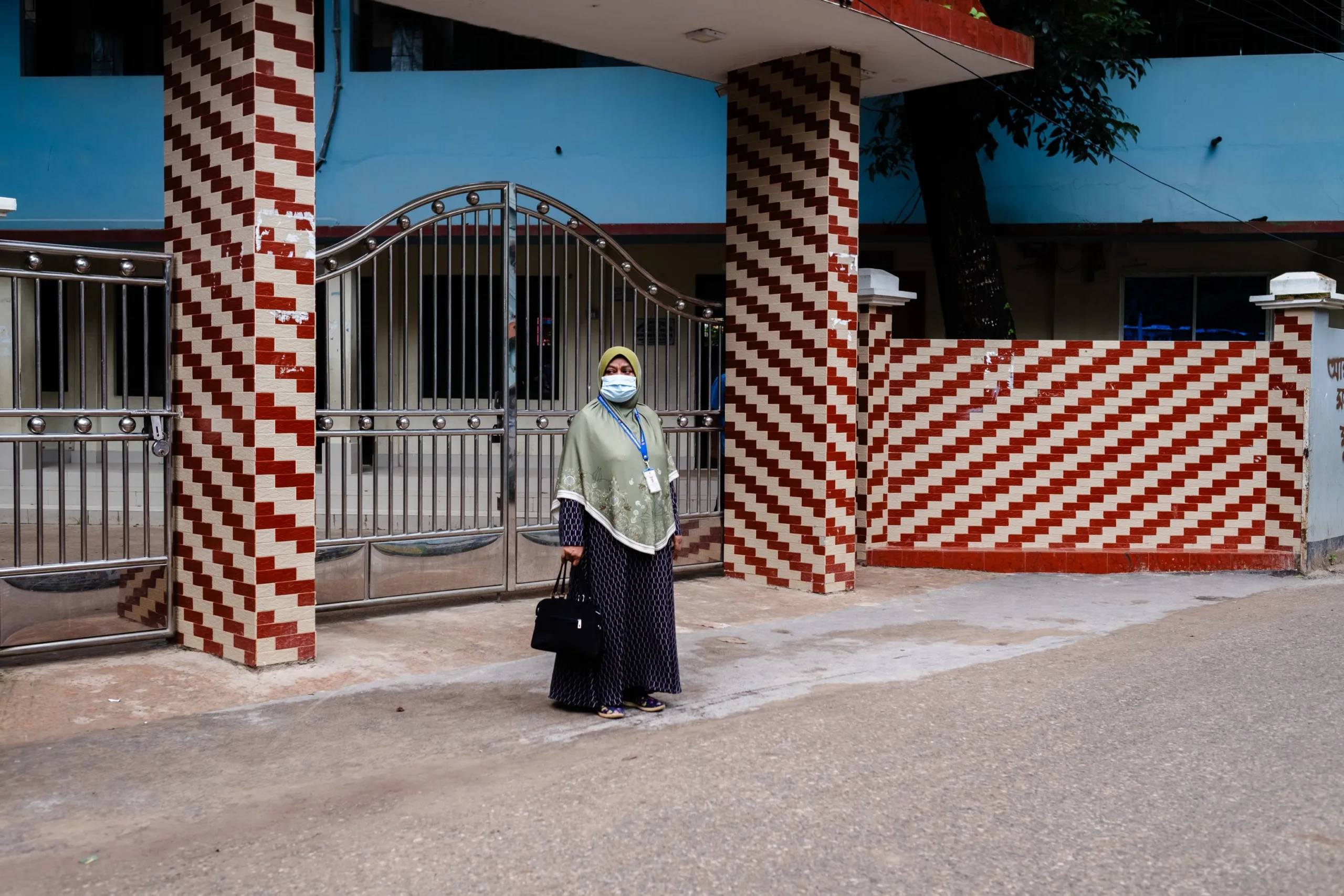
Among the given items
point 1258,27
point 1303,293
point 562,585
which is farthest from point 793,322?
point 1258,27

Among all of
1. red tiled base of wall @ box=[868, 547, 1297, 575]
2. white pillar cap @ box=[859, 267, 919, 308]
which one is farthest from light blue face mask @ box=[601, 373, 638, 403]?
red tiled base of wall @ box=[868, 547, 1297, 575]

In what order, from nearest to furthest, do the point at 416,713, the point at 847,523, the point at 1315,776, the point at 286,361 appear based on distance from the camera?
the point at 1315,776
the point at 416,713
the point at 286,361
the point at 847,523

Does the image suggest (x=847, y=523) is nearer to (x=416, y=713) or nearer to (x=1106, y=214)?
(x=416, y=713)

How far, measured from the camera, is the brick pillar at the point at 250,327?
20.8 ft

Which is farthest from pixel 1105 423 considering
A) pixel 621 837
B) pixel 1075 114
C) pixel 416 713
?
pixel 621 837

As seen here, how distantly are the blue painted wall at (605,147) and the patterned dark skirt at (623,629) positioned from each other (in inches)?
422

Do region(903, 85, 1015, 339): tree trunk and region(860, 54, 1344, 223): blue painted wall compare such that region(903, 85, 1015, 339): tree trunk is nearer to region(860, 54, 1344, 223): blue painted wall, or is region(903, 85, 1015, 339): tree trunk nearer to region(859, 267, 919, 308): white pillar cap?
region(860, 54, 1344, 223): blue painted wall

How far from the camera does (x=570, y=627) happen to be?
18.4 feet

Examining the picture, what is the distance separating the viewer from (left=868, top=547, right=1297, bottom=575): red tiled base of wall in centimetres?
1036

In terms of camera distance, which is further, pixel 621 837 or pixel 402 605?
pixel 402 605

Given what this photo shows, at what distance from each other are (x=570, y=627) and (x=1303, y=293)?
745 centimetres

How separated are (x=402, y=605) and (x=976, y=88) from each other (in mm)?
9064

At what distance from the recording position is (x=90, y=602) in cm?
660

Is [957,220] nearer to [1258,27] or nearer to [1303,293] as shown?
[1303,293]
